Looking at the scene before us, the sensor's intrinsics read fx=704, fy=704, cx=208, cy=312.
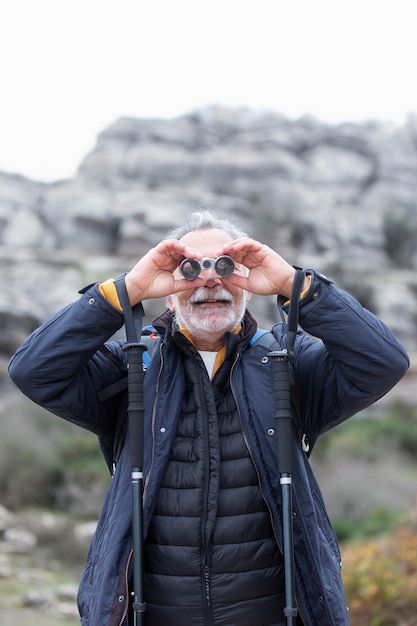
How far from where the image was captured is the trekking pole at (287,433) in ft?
8.57

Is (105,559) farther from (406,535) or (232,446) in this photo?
(406,535)

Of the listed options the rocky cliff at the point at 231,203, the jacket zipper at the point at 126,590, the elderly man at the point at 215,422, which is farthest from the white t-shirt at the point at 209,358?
the rocky cliff at the point at 231,203

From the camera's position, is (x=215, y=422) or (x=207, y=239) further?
(x=207, y=239)

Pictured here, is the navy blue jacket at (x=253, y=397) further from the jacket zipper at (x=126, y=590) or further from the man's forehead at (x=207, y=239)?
the man's forehead at (x=207, y=239)

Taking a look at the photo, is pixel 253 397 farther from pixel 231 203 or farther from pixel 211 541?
pixel 231 203


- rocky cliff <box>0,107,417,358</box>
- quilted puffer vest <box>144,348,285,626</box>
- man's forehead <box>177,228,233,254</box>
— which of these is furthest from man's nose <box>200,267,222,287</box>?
rocky cliff <box>0,107,417,358</box>

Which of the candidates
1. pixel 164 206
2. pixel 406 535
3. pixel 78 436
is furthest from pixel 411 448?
pixel 164 206

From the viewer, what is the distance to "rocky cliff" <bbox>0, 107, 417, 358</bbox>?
41281mm

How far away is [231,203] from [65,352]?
49.5m

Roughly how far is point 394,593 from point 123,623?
3829 mm

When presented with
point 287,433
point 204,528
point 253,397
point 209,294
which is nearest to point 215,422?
point 253,397

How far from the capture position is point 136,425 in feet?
9.07

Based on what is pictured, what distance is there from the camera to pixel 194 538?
9.12 feet

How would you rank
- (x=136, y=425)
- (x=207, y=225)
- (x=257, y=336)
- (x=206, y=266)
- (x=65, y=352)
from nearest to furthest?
(x=136, y=425) → (x=65, y=352) → (x=206, y=266) → (x=257, y=336) → (x=207, y=225)
